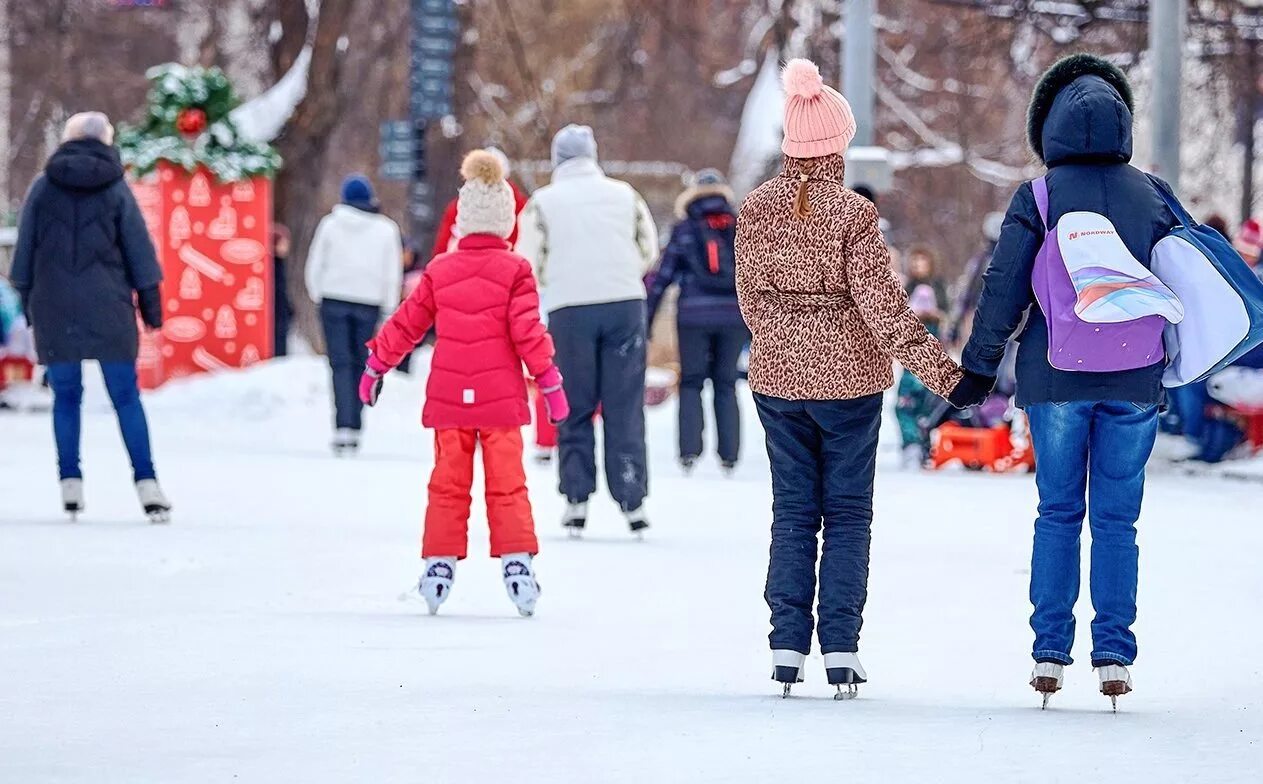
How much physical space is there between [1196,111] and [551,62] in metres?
16.5

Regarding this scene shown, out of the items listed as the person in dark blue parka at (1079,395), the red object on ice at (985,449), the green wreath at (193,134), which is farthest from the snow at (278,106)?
the person in dark blue parka at (1079,395)

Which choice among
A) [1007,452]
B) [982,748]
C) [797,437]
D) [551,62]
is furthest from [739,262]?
[551,62]

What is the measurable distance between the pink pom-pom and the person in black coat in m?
4.75

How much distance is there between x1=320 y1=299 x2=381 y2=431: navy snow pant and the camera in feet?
51.0

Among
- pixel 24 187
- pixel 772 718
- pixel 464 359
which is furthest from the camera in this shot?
pixel 24 187

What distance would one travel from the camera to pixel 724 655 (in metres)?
7.36

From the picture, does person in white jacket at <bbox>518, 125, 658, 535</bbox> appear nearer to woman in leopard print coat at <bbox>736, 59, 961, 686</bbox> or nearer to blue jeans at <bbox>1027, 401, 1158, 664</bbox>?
woman in leopard print coat at <bbox>736, 59, 961, 686</bbox>

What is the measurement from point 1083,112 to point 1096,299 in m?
0.49

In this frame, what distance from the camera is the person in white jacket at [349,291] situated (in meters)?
15.6

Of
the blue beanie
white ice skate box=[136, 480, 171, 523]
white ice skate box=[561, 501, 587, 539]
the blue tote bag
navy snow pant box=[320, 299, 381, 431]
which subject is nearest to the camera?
the blue tote bag

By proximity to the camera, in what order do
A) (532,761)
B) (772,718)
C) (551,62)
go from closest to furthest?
(532,761) → (772,718) → (551,62)

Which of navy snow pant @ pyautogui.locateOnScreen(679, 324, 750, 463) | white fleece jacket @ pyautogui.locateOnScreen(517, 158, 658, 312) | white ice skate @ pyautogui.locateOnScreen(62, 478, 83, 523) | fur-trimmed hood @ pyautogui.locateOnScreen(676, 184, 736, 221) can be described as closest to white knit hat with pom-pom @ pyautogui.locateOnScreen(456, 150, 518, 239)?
white fleece jacket @ pyautogui.locateOnScreen(517, 158, 658, 312)

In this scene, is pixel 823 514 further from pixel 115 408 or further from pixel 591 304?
pixel 115 408

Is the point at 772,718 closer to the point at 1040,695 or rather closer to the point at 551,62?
the point at 1040,695
